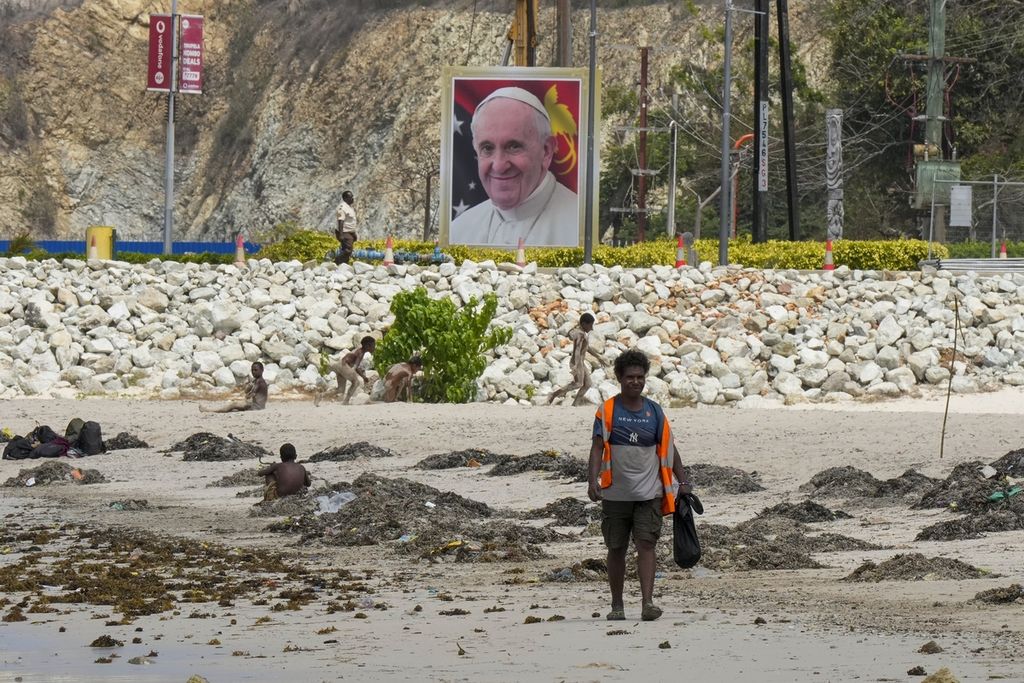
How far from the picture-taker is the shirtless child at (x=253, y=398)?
2509cm

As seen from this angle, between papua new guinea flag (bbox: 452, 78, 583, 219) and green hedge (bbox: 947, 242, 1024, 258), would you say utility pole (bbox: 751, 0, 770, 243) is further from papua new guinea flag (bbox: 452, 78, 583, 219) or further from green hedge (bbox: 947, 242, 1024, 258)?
papua new guinea flag (bbox: 452, 78, 583, 219)

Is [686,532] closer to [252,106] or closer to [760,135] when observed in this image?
[760,135]

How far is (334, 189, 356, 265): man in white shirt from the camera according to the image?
3291 cm

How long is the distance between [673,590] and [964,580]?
1.74 m

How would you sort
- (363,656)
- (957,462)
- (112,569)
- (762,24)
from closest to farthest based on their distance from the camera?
(363,656)
(112,569)
(957,462)
(762,24)

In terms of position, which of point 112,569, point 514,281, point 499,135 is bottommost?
point 112,569

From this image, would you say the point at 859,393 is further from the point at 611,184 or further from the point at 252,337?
the point at 611,184

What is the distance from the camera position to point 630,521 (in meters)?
9.40

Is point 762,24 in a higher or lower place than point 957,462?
higher

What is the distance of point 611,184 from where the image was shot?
231 ft

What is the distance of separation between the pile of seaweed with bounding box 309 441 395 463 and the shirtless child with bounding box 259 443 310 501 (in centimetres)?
424

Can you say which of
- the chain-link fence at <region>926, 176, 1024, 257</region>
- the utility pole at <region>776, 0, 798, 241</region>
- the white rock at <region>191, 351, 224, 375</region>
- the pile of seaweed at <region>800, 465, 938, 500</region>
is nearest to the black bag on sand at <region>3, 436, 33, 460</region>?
the white rock at <region>191, 351, 224, 375</region>

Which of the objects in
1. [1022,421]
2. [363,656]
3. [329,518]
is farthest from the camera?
[1022,421]

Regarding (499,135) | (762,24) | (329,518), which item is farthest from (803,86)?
(329,518)
